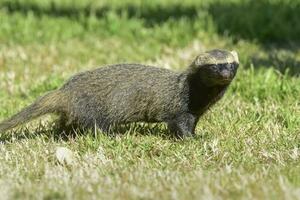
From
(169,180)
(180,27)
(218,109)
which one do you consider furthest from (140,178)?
(180,27)

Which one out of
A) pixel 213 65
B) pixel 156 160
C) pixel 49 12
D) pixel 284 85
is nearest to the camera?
pixel 156 160

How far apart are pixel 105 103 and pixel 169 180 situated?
6.18 feet

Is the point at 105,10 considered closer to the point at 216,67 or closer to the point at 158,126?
the point at 158,126

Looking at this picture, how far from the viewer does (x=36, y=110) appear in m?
6.17

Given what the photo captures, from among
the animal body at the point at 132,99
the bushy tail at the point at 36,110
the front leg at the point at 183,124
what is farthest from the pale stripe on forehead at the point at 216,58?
the bushy tail at the point at 36,110

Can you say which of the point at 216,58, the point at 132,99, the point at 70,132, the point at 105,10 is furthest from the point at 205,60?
the point at 105,10

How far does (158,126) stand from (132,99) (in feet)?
1.50

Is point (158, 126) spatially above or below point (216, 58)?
below

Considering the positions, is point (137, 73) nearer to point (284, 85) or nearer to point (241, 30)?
point (284, 85)

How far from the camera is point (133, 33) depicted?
10883mm

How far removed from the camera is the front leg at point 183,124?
6078 millimetres

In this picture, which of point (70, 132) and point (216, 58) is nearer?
point (216, 58)

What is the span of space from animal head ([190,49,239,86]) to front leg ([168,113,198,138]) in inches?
12.7

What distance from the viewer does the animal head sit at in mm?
5918
